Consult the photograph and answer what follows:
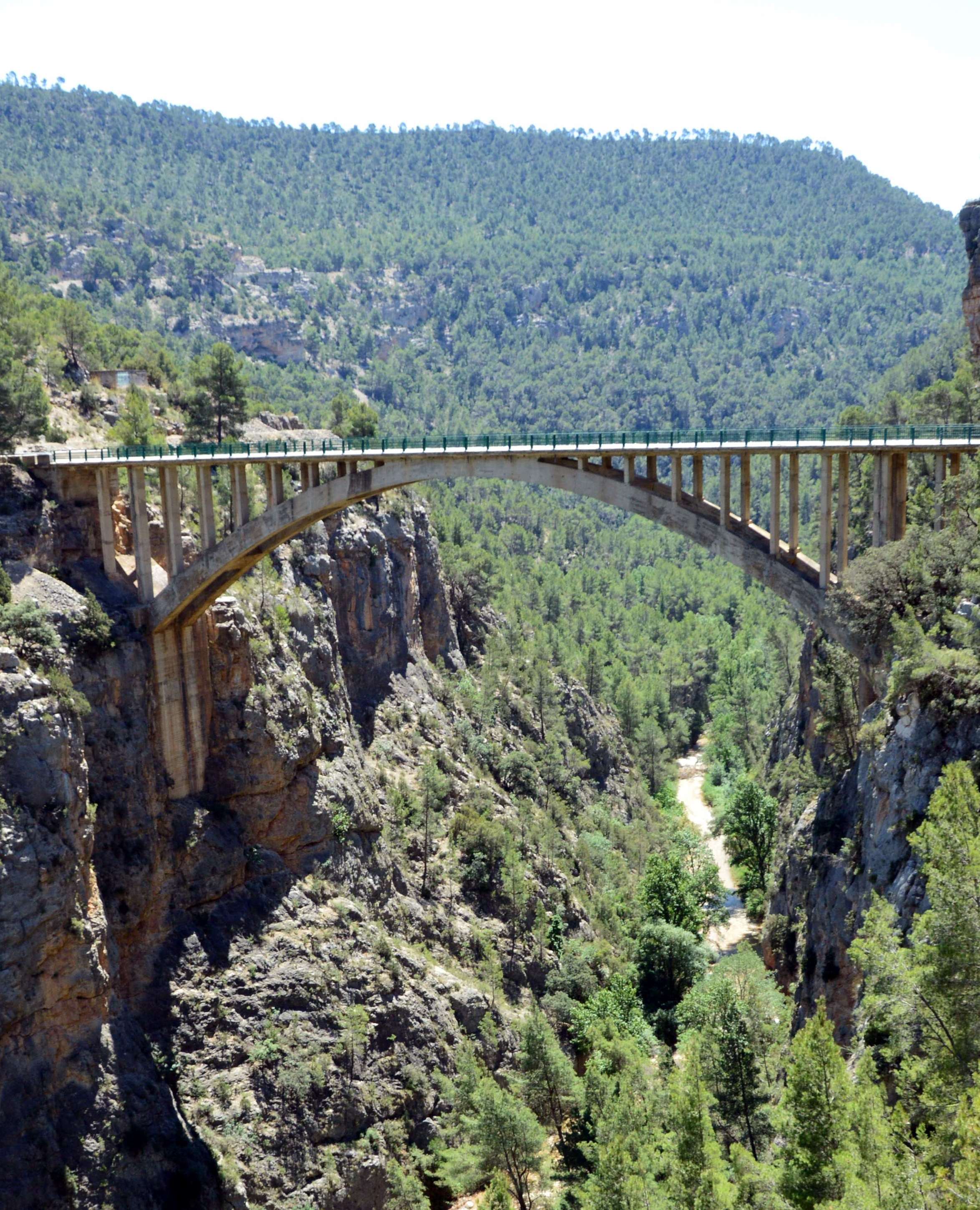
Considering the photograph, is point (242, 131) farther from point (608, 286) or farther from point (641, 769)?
point (641, 769)

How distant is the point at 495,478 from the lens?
35906mm

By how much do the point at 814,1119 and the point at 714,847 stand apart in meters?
51.5

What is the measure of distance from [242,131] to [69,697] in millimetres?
184788

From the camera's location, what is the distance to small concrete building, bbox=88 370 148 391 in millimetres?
52250

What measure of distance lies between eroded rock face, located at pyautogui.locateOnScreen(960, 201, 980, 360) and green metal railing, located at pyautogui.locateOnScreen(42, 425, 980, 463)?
2191 centimetres

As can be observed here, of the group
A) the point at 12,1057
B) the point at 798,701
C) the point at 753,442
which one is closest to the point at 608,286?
the point at 798,701

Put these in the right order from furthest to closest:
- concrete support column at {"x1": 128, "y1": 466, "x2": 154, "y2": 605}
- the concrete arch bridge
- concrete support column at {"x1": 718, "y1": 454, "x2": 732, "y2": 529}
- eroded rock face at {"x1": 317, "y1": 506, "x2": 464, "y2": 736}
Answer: eroded rock face at {"x1": 317, "y1": 506, "x2": 464, "y2": 736}, concrete support column at {"x1": 128, "y1": 466, "x2": 154, "y2": 605}, concrete support column at {"x1": 718, "y1": 454, "x2": 732, "y2": 529}, the concrete arch bridge

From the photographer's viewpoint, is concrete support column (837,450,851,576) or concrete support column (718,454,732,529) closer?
concrete support column (837,450,851,576)

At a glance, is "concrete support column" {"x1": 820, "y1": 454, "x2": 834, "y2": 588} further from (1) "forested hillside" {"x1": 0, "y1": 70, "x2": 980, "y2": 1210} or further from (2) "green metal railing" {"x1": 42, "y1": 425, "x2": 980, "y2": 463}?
(1) "forested hillside" {"x1": 0, "y1": 70, "x2": 980, "y2": 1210}

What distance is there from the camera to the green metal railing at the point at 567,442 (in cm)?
3184

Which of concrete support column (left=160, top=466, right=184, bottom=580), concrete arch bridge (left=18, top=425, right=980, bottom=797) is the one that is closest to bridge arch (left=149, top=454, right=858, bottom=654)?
concrete arch bridge (left=18, top=425, right=980, bottom=797)

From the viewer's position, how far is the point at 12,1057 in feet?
92.4

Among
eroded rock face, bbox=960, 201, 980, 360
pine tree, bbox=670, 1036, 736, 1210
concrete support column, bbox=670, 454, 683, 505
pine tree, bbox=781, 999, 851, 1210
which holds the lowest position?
pine tree, bbox=670, 1036, 736, 1210

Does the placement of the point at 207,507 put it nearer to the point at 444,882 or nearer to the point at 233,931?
the point at 233,931
